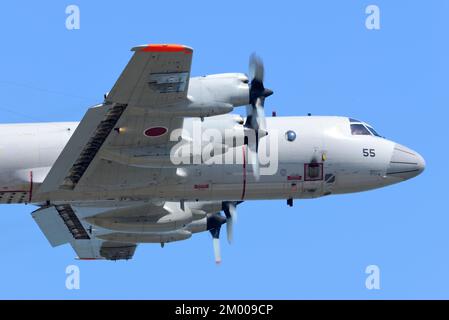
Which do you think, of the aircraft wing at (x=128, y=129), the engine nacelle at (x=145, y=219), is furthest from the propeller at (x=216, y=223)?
the aircraft wing at (x=128, y=129)

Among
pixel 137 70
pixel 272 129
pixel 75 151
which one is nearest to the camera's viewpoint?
pixel 137 70

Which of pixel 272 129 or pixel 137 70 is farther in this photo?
pixel 272 129

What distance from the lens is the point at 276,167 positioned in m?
48.8

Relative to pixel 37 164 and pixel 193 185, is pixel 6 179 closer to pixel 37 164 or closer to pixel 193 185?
pixel 37 164

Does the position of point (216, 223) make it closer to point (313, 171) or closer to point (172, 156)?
point (313, 171)

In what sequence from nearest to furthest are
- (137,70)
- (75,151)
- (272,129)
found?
(137,70) < (75,151) < (272,129)

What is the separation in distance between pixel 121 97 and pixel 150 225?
10.3 meters

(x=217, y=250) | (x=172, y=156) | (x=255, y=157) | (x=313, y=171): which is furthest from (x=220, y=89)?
(x=217, y=250)

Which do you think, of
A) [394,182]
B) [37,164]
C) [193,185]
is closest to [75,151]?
[37,164]

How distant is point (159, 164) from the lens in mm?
45688

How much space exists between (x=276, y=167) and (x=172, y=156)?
5160 mm

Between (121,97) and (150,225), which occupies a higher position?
(121,97)

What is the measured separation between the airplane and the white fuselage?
0.14ft

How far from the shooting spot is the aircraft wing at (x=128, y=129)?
1619 inches
